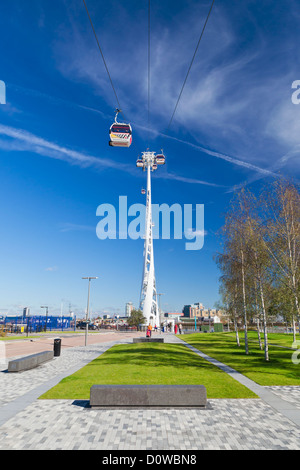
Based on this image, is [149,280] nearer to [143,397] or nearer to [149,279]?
[149,279]

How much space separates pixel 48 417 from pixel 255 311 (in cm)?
1789

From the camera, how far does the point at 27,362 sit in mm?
16891

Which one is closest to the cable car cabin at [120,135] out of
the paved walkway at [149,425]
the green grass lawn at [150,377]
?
the green grass lawn at [150,377]

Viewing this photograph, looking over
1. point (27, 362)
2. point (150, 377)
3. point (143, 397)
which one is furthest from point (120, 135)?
point (143, 397)

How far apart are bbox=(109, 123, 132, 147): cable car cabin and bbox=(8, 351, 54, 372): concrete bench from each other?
661 inches

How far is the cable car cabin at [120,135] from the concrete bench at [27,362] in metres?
16.8

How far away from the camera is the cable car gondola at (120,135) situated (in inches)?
980

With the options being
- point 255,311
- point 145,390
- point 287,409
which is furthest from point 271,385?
point 255,311

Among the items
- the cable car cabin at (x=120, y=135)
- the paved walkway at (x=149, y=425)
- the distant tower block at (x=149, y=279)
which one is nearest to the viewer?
the paved walkway at (x=149, y=425)

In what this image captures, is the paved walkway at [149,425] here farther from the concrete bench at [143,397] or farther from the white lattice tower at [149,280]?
the white lattice tower at [149,280]

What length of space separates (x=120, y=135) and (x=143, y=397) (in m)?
20.5

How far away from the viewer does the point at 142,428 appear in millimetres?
7855

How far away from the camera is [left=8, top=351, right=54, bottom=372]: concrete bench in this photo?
16.1m
